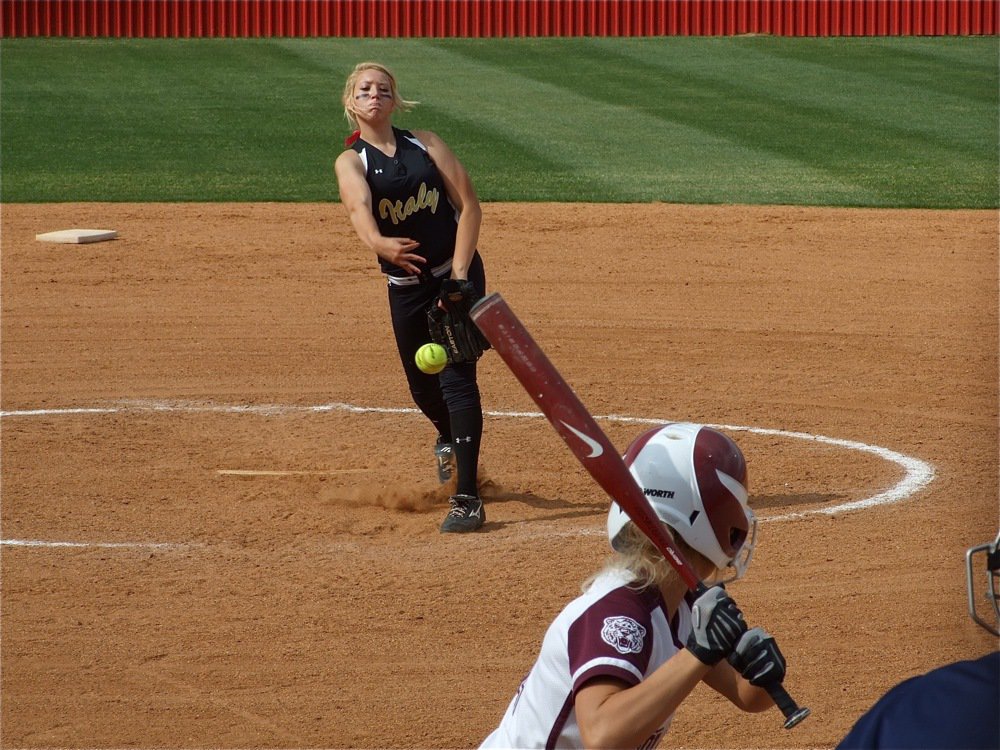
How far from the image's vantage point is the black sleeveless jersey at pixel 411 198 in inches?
294

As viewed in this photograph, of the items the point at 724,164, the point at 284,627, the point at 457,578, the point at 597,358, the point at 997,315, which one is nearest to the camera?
the point at 284,627

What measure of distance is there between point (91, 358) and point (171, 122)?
1145 cm

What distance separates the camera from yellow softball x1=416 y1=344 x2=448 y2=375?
24.4 feet

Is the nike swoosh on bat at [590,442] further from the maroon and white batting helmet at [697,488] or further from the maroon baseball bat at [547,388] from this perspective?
the maroon and white batting helmet at [697,488]

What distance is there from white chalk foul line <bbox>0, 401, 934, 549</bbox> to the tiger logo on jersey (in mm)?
4340

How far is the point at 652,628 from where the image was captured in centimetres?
324

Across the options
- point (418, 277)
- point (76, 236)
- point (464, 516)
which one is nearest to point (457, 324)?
point (418, 277)

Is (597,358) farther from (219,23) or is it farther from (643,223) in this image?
(219,23)

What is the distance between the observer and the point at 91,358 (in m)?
10.5

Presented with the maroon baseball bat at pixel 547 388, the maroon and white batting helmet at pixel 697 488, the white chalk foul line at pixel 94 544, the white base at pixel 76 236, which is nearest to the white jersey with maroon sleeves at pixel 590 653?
the maroon and white batting helmet at pixel 697 488

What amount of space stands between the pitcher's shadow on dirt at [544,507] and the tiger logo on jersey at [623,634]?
4.24 m

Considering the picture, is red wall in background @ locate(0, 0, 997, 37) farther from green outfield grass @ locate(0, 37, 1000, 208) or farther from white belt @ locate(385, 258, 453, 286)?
white belt @ locate(385, 258, 453, 286)

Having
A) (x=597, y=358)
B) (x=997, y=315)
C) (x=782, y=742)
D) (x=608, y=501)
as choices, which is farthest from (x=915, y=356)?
(x=782, y=742)

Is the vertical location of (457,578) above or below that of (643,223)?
below
